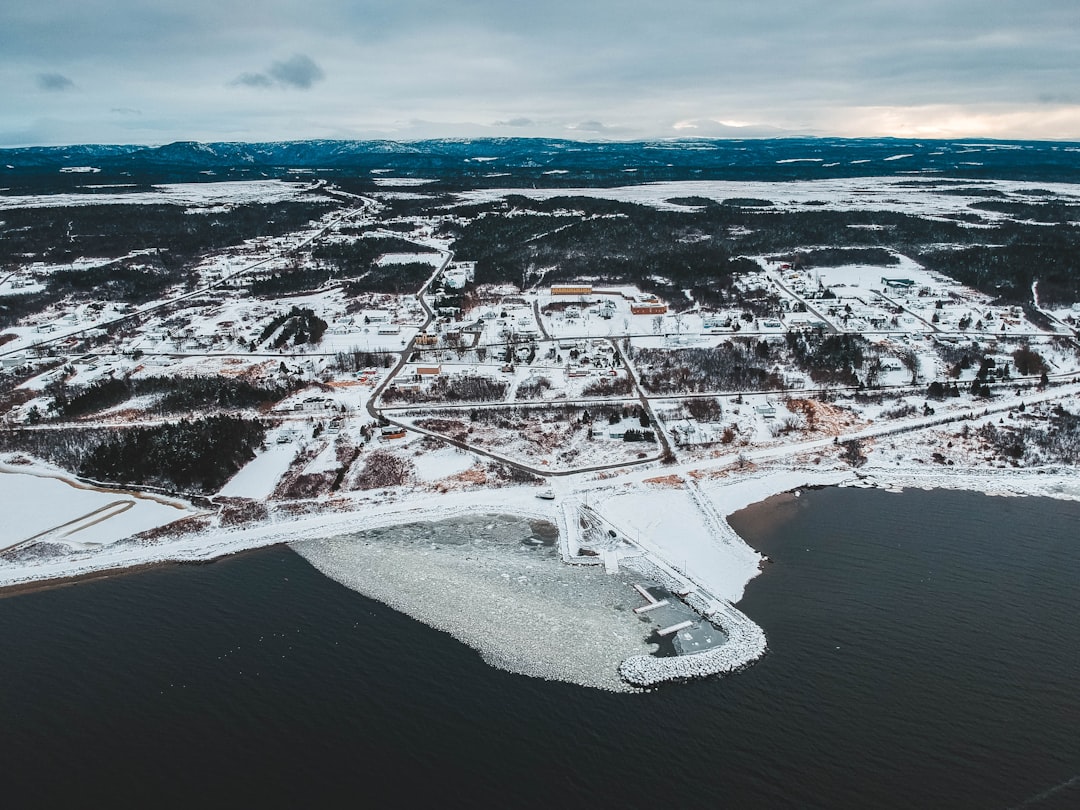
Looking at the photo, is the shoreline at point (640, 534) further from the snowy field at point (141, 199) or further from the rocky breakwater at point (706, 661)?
the snowy field at point (141, 199)

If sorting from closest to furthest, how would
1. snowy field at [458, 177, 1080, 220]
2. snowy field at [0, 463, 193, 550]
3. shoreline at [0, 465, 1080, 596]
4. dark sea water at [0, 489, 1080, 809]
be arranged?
dark sea water at [0, 489, 1080, 809] → shoreline at [0, 465, 1080, 596] → snowy field at [0, 463, 193, 550] → snowy field at [458, 177, 1080, 220]

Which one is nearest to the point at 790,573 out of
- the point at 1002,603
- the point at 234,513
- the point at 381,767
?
the point at 1002,603

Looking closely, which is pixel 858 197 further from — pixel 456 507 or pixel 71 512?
pixel 71 512

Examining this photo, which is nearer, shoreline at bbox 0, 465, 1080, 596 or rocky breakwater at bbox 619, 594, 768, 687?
rocky breakwater at bbox 619, 594, 768, 687

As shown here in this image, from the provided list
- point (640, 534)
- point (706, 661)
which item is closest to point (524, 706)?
point (706, 661)

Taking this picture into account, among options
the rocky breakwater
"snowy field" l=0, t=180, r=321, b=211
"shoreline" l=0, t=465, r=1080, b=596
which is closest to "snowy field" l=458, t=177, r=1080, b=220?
"snowy field" l=0, t=180, r=321, b=211

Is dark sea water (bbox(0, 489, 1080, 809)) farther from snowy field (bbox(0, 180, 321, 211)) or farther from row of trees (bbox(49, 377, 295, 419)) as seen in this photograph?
snowy field (bbox(0, 180, 321, 211))

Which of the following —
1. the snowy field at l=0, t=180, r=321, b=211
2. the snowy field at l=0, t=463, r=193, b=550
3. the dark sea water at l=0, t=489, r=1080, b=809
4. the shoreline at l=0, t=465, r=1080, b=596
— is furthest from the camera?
the snowy field at l=0, t=180, r=321, b=211

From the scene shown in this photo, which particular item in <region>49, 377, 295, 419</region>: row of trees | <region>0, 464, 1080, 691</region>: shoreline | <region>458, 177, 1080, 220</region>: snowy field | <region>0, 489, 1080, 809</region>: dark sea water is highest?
<region>458, 177, 1080, 220</region>: snowy field
